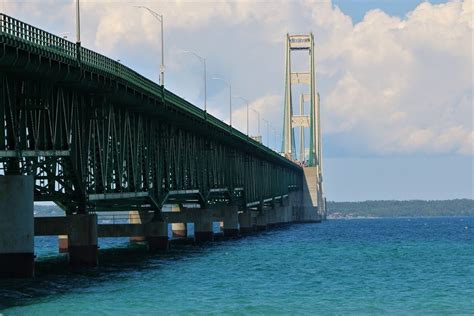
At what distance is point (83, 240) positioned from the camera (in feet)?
222

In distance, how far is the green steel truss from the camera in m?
55.6

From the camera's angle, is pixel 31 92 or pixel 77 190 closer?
pixel 31 92

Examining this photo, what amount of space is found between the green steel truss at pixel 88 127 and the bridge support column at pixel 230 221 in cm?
2627

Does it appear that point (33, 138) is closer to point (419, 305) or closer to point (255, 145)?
point (419, 305)

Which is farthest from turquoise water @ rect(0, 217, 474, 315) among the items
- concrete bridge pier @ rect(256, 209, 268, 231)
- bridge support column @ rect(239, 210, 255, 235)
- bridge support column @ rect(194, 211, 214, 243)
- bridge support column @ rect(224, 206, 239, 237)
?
concrete bridge pier @ rect(256, 209, 268, 231)

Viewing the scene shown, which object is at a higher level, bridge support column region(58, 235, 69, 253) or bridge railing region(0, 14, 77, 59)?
bridge railing region(0, 14, 77, 59)

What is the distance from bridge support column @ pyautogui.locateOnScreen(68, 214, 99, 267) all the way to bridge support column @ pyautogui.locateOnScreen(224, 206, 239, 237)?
69089mm

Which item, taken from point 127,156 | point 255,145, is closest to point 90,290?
point 127,156

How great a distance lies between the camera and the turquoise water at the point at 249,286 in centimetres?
4822

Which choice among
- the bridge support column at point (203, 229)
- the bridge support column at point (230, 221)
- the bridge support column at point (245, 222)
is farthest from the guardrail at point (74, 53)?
the bridge support column at point (245, 222)

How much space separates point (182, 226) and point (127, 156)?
246ft

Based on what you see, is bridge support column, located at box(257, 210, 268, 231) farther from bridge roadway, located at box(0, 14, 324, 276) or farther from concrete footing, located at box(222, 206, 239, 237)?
bridge roadway, located at box(0, 14, 324, 276)

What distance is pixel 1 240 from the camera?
5494 centimetres

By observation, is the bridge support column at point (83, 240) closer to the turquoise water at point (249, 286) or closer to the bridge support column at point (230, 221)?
the turquoise water at point (249, 286)
